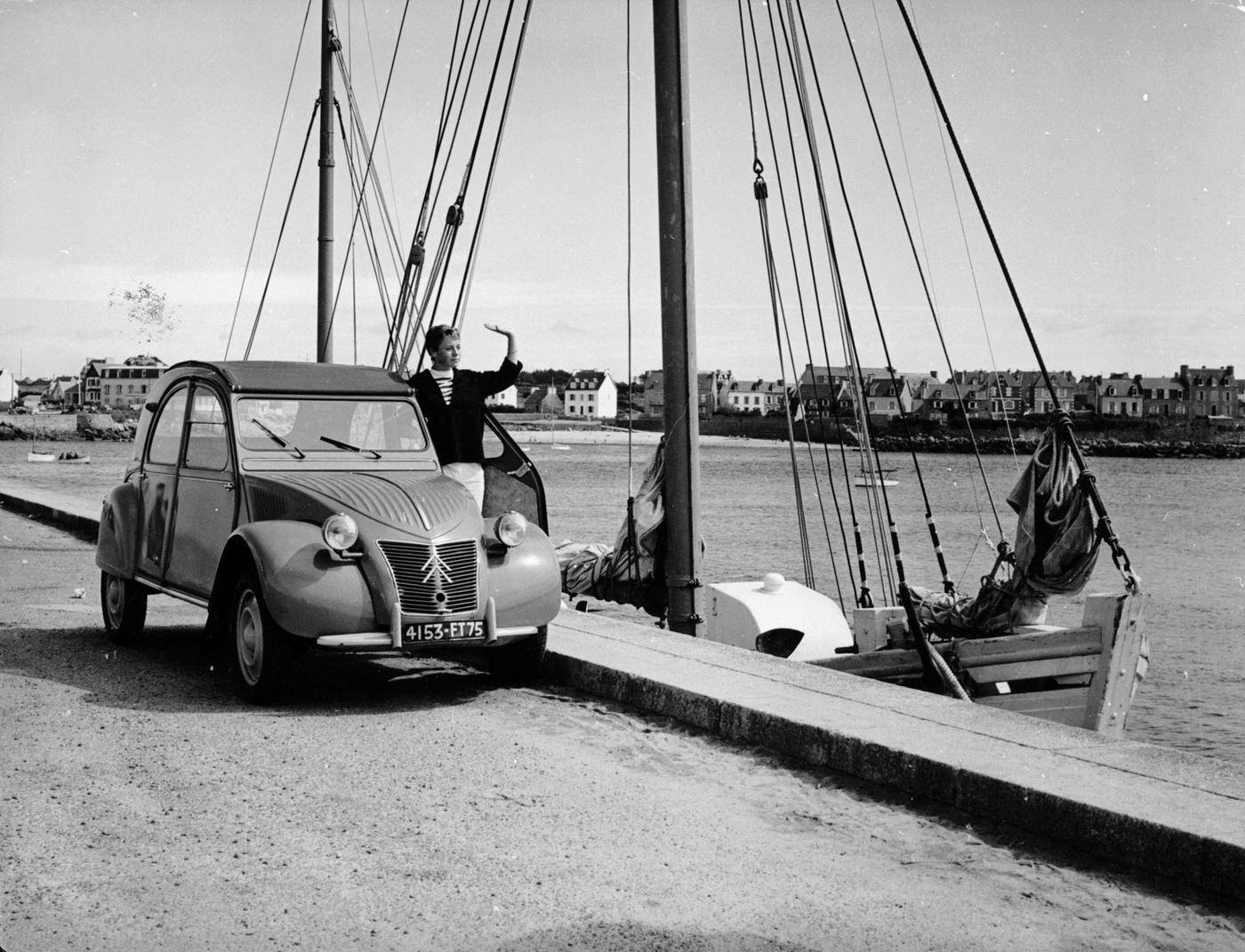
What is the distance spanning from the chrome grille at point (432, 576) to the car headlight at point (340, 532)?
15 centimetres

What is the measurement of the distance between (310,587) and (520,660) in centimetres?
150

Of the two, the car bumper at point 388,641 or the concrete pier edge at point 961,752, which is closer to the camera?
the concrete pier edge at point 961,752

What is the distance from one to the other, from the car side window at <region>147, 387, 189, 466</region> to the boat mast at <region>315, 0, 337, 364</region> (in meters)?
7.80

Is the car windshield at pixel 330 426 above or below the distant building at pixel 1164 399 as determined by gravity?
below

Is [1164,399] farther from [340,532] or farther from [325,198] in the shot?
[340,532]

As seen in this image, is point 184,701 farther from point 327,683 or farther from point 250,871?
point 250,871

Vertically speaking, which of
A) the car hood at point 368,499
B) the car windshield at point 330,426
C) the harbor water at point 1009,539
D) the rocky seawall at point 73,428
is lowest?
the harbor water at point 1009,539

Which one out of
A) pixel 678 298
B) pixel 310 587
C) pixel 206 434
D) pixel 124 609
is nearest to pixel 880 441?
pixel 678 298

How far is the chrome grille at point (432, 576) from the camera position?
6926 millimetres

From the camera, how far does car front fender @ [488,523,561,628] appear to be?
23.8 ft

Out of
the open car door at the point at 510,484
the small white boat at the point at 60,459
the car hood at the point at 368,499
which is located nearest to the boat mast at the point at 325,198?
the open car door at the point at 510,484

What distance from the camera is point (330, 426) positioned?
327 inches

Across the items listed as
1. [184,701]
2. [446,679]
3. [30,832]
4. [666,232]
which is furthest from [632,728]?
[666,232]

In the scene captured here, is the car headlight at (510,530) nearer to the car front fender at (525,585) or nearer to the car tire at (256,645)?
the car front fender at (525,585)
